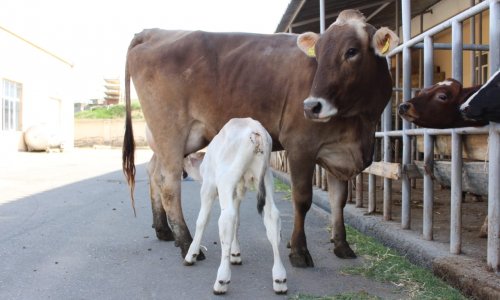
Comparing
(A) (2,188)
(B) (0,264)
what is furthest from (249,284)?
(A) (2,188)

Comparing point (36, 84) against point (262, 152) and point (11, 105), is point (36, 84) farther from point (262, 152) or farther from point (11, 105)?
point (262, 152)

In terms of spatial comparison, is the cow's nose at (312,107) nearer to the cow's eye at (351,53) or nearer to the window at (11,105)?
the cow's eye at (351,53)

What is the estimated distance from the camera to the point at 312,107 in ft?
12.8

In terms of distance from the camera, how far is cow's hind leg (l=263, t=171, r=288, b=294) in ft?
11.9

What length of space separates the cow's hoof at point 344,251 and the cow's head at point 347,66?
4.02 ft

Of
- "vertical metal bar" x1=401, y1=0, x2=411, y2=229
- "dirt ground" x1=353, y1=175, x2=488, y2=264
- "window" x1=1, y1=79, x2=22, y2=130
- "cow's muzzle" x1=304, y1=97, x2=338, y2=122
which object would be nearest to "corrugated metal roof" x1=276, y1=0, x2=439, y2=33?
"dirt ground" x1=353, y1=175, x2=488, y2=264

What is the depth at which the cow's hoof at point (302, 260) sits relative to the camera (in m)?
4.31

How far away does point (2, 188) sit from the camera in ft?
32.7

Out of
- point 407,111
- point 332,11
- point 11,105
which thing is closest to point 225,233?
point 407,111

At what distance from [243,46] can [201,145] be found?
1.09 metres

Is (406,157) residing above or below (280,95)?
below

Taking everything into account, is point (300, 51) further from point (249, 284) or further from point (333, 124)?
point (249, 284)

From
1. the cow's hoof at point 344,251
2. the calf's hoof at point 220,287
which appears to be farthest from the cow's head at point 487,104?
the calf's hoof at point 220,287

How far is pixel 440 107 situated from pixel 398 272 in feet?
4.37
